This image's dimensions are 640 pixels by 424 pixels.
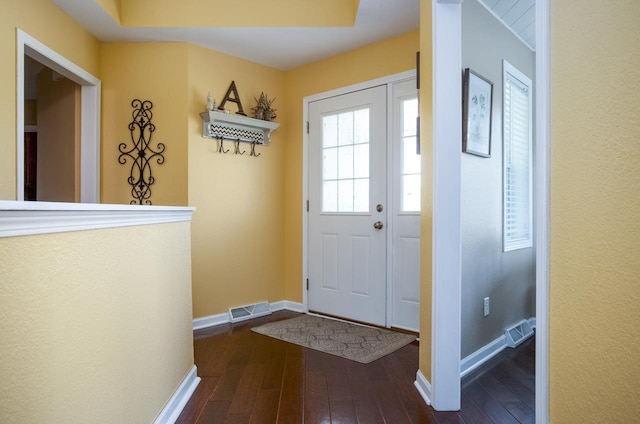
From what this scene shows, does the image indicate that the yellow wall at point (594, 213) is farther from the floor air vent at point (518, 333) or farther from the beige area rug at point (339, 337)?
the floor air vent at point (518, 333)

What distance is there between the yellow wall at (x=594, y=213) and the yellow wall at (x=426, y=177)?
1117 millimetres

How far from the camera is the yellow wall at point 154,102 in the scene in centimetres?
330

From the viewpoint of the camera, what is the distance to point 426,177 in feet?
7.04

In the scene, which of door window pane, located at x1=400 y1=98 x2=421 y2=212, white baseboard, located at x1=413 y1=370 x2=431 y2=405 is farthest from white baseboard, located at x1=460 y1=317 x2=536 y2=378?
door window pane, located at x1=400 y1=98 x2=421 y2=212

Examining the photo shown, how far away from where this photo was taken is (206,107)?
3.42 m

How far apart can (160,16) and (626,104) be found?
321 cm

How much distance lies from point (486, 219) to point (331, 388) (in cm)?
147

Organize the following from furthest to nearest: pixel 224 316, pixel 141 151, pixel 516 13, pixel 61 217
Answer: pixel 224 316, pixel 141 151, pixel 516 13, pixel 61 217

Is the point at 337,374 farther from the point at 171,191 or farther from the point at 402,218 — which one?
the point at 171,191

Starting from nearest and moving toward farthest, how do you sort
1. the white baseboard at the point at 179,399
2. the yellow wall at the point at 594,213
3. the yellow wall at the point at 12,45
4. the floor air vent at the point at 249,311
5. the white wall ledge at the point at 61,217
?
the yellow wall at the point at 594,213, the white wall ledge at the point at 61,217, the white baseboard at the point at 179,399, the yellow wall at the point at 12,45, the floor air vent at the point at 249,311

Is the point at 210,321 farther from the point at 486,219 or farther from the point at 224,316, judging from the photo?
the point at 486,219

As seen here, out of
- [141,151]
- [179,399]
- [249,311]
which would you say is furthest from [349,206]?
[179,399]

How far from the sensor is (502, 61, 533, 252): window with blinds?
2.92m

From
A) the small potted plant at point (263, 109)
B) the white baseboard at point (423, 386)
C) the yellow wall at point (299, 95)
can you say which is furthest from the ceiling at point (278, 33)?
the white baseboard at point (423, 386)
